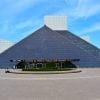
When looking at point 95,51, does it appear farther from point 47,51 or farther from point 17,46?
point 17,46

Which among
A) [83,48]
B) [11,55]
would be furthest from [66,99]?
[83,48]

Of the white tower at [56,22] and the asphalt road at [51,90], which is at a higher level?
the white tower at [56,22]

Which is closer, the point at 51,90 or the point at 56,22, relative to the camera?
the point at 51,90

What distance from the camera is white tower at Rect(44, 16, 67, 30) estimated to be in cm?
7244

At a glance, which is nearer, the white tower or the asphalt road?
the asphalt road

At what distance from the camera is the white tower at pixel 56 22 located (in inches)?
2852

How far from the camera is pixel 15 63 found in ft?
197

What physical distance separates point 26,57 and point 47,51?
3840mm

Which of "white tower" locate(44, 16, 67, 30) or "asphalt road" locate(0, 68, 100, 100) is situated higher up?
"white tower" locate(44, 16, 67, 30)

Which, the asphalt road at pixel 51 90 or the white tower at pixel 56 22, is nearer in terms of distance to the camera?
the asphalt road at pixel 51 90

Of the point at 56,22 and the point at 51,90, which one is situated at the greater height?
the point at 56,22

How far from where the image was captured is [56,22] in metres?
73.4

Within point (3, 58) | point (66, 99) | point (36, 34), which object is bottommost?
point (66, 99)

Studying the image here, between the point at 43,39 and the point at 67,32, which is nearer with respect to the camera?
the point at 43,39
